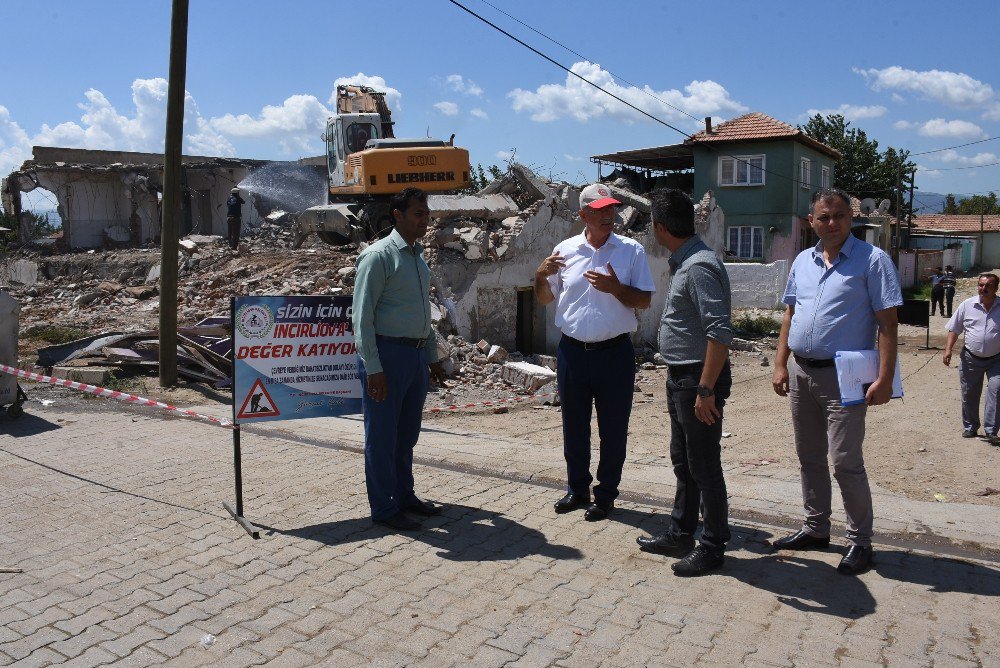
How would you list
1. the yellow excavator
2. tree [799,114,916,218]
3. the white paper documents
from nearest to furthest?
the white paper documents → the yellow excavator → tree [799,114,916,218]

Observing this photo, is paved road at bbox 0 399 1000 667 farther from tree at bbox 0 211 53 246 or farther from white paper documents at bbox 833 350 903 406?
tree at bbox 0 211 53 246

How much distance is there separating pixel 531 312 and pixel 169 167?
323 inches

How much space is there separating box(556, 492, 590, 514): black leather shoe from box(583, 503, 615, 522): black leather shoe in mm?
147

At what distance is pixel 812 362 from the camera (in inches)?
173

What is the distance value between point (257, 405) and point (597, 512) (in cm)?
231

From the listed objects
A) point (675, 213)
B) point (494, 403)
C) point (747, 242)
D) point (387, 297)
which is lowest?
point (494, 403)

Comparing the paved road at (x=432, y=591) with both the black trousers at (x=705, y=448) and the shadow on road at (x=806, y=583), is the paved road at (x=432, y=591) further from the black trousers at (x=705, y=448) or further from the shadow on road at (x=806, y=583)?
the black trousers at (x=705, y=448)

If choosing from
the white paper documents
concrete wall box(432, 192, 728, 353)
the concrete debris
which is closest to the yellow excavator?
concrete wall box(432, 192, 728, 353)

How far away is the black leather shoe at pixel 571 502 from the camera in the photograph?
5426 mm

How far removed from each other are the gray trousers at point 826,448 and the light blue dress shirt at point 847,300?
0.16m

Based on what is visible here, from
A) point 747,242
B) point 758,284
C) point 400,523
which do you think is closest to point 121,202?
point 758,284

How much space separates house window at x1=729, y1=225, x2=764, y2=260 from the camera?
119 ft

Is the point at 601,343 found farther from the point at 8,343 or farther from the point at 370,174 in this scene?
the point at 370,174

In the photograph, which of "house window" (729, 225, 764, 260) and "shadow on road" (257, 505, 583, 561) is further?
"house window" (729, 225, 764, 260)
